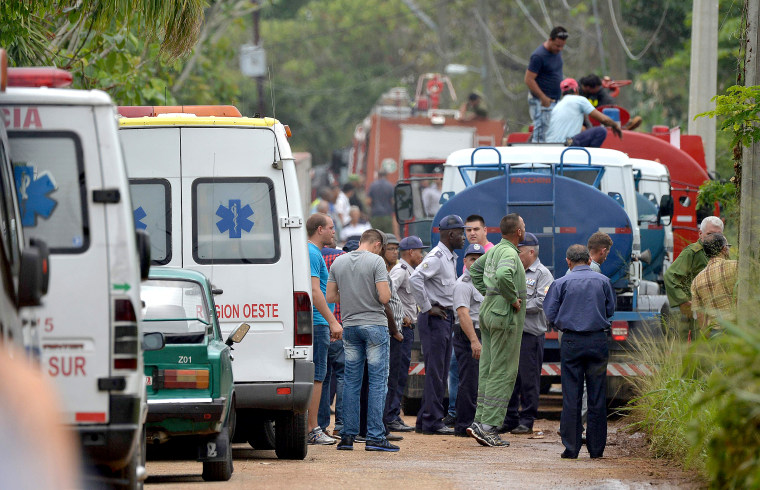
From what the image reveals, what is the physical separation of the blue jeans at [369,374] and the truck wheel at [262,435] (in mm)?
613

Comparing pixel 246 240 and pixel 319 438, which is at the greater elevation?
pixel 246 240

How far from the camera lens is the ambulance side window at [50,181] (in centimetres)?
645

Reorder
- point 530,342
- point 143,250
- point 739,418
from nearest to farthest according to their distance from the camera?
point 739,418, point 143,250, point 530,342

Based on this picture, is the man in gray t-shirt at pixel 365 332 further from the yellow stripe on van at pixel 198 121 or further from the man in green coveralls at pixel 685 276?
the man in green coveralls at pixel 685 276

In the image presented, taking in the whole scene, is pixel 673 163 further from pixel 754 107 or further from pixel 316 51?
pixel 316 51

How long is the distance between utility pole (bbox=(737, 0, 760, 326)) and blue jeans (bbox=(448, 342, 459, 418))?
13.4 feet

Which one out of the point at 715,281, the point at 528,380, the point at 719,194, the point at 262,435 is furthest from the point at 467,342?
the point at 719,194

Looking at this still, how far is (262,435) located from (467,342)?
2.39m

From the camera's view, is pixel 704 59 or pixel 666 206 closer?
pixel 666 206

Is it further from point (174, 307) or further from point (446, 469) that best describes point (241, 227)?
point (446, 469)

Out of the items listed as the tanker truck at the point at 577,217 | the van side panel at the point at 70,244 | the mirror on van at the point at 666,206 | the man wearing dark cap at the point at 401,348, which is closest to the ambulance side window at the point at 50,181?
the van side panel at the point at 70,244

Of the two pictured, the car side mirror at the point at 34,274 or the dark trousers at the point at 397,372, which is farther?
the dark trousers at the point at 397,372

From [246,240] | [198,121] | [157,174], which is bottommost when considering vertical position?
[246,240]

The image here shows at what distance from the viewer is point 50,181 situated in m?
6.47
